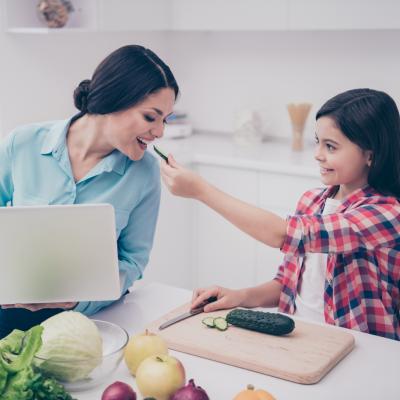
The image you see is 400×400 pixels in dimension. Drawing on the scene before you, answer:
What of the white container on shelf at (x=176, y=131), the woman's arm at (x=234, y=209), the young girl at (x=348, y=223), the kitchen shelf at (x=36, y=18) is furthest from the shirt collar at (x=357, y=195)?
the white container on shelf at (x=176, y=131)

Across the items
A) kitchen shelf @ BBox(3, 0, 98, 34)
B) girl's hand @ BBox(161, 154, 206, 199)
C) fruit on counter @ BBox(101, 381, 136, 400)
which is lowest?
fruit on counter @ BBox(101, 381, 136, 400)

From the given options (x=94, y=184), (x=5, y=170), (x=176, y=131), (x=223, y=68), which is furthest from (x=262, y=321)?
(x=223, y=68)

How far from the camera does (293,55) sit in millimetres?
3570

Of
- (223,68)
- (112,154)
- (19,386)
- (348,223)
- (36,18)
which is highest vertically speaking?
(36,18)

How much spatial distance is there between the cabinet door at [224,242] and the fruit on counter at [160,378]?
2.05 meters

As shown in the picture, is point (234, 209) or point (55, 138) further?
point (55, 138)

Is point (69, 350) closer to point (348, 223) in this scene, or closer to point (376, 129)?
point (348, 223)

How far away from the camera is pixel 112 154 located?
6.13ft

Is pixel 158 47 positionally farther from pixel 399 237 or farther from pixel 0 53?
pixel 399 237

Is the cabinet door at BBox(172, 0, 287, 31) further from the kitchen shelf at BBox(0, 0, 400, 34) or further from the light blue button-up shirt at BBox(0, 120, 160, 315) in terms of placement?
the light blue button-up shirt at BBox(0, 120, 160, 315)

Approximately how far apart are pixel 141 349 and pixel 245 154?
214 cm

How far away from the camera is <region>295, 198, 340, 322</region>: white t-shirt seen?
1842 millimetres

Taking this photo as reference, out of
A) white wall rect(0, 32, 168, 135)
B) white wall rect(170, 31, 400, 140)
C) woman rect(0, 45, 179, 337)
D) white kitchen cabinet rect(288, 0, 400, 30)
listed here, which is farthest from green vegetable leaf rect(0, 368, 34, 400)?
white wall rect(170, 31, 400, 140)

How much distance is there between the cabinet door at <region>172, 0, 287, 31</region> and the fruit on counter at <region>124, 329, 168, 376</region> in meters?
2.26
